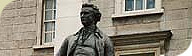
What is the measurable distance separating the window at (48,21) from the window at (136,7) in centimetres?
234

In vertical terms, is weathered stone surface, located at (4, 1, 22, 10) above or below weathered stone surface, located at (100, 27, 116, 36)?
above

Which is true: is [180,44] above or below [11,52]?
above

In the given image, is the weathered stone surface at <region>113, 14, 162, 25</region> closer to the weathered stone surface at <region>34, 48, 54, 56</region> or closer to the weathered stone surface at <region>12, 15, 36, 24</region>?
the weathered stone surface at <region>34, 48, 54, 56</region>

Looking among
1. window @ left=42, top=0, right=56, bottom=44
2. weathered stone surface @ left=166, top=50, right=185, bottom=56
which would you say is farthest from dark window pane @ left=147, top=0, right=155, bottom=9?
window @ left=42, top=0, right=56, bottom=44

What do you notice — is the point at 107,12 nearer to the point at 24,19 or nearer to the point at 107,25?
the point at 107,25

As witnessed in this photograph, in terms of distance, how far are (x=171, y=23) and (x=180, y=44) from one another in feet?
2.08

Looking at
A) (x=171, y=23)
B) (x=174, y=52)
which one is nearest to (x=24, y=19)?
(x=171, y=23)

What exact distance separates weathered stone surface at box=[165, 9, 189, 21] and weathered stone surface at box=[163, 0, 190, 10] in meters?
0.11

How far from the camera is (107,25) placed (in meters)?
26.1

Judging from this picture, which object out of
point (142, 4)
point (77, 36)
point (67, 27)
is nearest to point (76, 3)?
point (67, 27)

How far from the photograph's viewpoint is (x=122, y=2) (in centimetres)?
2586

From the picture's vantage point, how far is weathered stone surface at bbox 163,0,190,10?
25109 millimetres

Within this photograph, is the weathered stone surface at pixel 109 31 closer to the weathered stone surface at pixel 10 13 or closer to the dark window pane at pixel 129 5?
the dark window pane at pixel 129 5

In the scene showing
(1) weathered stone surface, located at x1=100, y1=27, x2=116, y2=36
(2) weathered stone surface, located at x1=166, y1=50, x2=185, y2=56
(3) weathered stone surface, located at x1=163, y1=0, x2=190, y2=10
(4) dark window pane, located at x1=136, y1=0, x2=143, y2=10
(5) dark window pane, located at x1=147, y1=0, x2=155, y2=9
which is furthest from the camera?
(1) weathered stone surface, located at x1=100, y1=27, x2=116, y2=36
